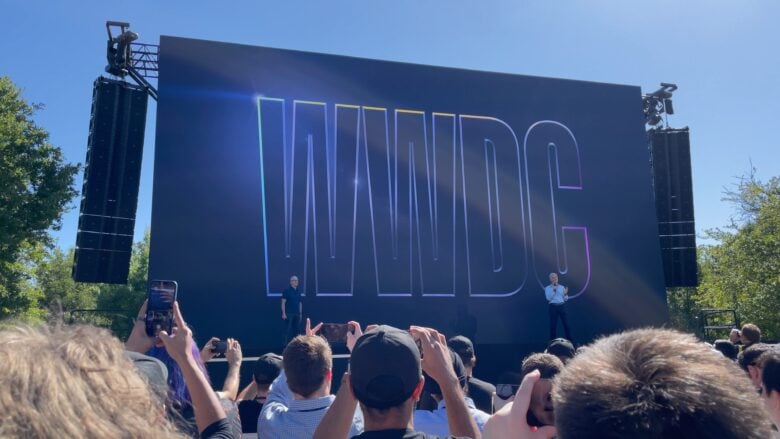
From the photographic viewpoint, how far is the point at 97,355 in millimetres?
797

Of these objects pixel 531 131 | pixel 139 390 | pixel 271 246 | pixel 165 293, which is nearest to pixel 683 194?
pixel 531 131

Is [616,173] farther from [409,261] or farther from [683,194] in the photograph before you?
[409,261]

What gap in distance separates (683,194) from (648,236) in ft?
4.55

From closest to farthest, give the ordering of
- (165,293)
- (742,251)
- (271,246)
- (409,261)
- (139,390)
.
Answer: (139,390) < (165,293) < (271,246) < (409,261) < (742,251)

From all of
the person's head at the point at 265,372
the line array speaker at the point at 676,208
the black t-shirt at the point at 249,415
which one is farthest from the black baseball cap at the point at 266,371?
the line array speaker at the point at 676,208

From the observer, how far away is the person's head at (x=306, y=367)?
2.17 meters

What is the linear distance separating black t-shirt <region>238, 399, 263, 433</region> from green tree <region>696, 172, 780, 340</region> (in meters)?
16.3

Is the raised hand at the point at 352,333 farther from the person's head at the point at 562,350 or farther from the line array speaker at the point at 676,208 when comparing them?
the line array speaker at the point at 676,208

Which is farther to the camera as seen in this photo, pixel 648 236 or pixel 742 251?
pixel 742 251

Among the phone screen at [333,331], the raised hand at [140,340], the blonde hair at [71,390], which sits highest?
the blonde hair at [71,390]

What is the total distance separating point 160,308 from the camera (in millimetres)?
2172

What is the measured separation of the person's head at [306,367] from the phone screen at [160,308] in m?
0.49

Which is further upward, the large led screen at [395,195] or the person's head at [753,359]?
the large led screen at [395,195]

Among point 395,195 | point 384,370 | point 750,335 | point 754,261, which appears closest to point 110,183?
point 395,195
